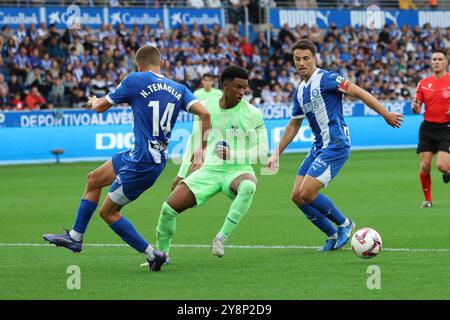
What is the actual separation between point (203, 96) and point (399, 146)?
12.6 meters

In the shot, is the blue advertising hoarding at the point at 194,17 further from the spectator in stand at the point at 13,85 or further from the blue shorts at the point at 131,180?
the blue shorts at the point at 131,180

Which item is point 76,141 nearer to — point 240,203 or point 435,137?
point 435,137

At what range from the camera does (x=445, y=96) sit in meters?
16.2

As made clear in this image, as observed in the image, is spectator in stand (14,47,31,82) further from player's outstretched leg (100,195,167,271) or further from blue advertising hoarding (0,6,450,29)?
player's outstretched leg (100,195,167,271)

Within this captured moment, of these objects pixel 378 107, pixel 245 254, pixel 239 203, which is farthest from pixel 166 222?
pixel 378 107

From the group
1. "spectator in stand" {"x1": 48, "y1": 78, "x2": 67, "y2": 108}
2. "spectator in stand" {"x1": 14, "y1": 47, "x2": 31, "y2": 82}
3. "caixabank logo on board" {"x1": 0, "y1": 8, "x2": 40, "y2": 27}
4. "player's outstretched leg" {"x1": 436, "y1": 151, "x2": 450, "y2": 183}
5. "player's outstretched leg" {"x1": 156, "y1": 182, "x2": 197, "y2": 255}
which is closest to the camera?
"player's outstretched leg" {"x1": 156, "y1": 182, "x2": 197, "y2": 255}

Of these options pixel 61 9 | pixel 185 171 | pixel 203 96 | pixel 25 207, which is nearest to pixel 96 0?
pixel 61 9

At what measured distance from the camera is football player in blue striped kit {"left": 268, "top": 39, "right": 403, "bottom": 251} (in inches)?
446

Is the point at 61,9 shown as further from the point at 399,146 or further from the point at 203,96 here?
the point at 203,96

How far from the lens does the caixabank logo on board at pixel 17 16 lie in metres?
33.6

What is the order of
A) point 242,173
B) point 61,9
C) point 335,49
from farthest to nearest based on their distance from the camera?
point 335,49 → point 61,9 → point 242,173

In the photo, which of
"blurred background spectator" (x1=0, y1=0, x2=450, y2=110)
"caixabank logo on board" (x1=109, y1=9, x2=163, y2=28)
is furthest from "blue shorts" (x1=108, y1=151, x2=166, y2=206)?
"caixabank logo on board" (x1=109, y1=9, x2=163, y2=28)

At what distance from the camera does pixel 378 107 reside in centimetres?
1041

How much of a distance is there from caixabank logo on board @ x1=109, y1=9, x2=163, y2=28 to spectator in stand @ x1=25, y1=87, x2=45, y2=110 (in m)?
6.38
